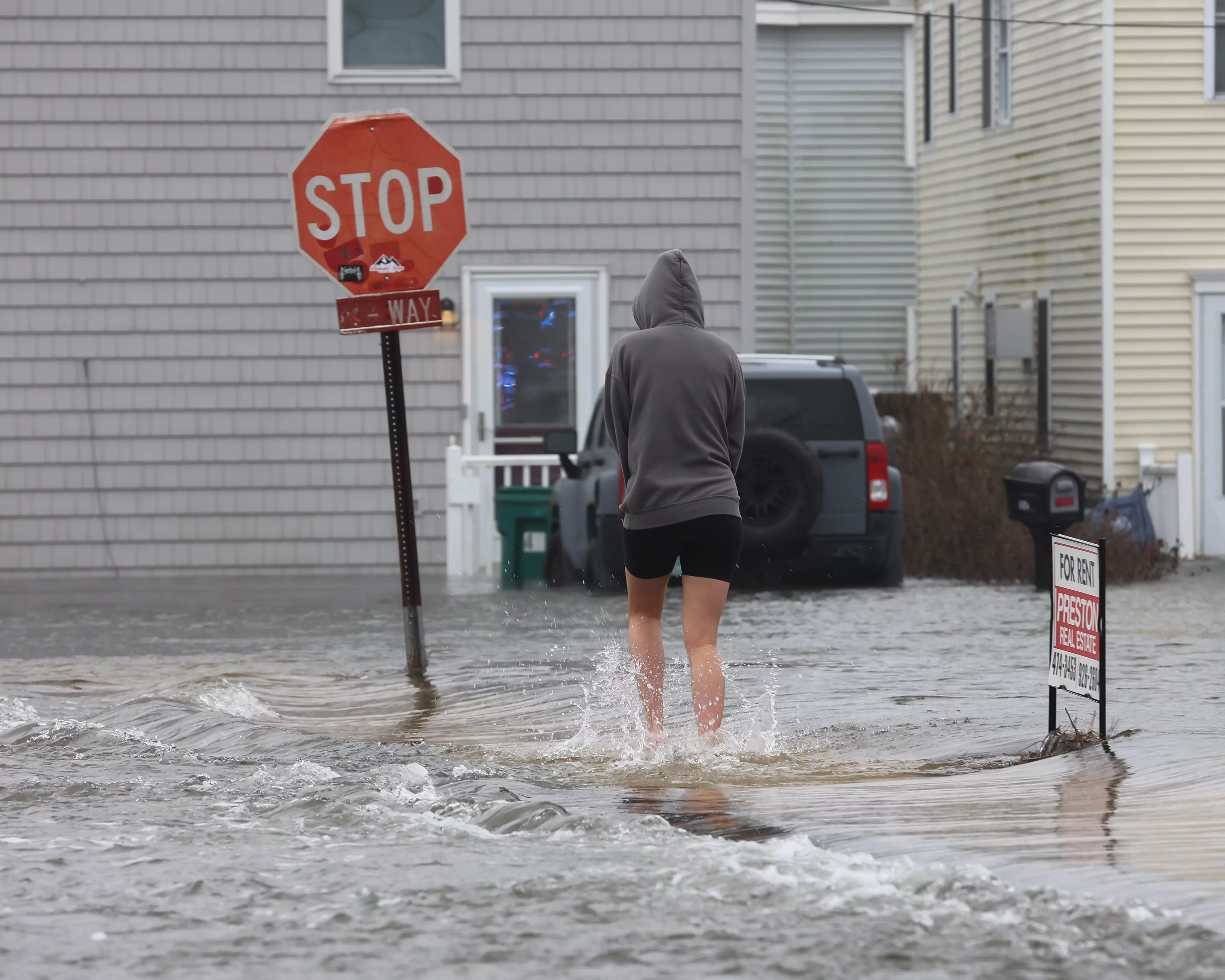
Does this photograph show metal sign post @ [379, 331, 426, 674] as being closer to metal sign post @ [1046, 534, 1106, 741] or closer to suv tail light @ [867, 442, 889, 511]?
metal sign post @ [1046, 534, 1106, 741]

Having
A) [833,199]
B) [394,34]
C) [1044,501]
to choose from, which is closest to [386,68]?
[394,34]

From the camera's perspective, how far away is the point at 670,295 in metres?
7.32

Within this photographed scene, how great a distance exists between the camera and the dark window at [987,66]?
2469 cm

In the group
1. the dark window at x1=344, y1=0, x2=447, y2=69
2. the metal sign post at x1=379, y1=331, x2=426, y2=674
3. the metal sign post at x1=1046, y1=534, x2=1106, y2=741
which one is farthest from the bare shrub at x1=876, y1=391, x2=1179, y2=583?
the metal sign post at x1=1046, y1=534, x2=1106, y2=741

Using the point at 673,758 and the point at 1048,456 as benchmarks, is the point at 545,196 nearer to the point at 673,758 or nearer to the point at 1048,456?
the point at 1048,456

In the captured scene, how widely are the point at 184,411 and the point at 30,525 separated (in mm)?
1528

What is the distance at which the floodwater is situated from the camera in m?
4.66

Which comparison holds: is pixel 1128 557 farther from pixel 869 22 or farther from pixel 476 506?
pixel 869 22

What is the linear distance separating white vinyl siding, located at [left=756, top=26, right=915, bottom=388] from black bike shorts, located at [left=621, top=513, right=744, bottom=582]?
23.1 metres

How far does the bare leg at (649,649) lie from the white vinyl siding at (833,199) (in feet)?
75.5

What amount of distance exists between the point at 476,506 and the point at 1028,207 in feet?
32.1

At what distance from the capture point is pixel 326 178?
9.92m

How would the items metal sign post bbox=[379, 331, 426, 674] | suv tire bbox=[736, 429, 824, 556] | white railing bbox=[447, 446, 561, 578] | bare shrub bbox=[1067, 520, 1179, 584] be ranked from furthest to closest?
white railing bbox=[447, 446, 561, 578] → bare shrub bbox=[1067, 520, 1179, 584] → suv tire bbox=[736, 429, 824, 556] → metal sign post bbox=[379, 331, 426, 674]

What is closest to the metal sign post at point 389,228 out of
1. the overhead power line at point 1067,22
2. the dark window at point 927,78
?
the overhead power line at point 1067,22
